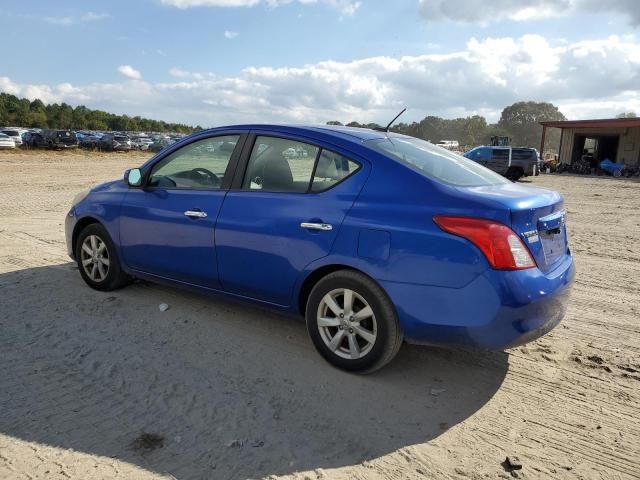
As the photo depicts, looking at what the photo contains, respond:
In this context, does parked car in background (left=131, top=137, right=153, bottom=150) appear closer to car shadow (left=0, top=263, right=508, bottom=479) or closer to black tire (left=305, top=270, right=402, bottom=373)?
car shadow (left=0, top=263, right=508, bottom=479)

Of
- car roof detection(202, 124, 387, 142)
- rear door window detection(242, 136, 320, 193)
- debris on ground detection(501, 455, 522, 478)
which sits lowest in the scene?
debris on ground detection(501, 455, 522, 478)

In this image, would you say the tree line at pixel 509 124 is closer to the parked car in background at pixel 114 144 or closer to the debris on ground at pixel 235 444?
the parked car in background at pixel 114 144

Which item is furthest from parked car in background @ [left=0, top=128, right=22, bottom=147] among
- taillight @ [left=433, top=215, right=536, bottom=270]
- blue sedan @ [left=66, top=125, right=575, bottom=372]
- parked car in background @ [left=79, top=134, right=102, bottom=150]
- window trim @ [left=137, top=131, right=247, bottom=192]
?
taillight @ [left=433, top=215, right=536, bottom=270]

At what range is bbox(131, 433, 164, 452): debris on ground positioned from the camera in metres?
2.79

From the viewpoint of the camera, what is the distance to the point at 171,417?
3.09 meters

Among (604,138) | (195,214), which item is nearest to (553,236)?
(195,214)

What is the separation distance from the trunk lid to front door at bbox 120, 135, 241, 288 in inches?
81.0

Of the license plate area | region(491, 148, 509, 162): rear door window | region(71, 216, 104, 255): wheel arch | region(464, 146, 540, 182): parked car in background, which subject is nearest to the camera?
the license plate area

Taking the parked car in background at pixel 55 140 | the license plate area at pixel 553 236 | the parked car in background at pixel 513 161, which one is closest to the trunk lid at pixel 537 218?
the license plate area at pixel 553 236

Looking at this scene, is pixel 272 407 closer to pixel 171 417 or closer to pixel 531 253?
pixel 171 417

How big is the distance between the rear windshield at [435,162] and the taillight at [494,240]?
44 cm

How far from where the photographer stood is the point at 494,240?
3.04m

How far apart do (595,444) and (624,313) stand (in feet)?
8.15

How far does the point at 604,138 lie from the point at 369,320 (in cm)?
4150
